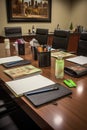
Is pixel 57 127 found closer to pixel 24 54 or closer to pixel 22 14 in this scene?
pixel 24 54

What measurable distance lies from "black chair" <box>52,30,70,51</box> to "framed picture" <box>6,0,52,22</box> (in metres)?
2.04

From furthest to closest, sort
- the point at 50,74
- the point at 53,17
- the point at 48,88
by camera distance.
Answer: the point at 53,17 < the point at 50,74 < the point at 48,88

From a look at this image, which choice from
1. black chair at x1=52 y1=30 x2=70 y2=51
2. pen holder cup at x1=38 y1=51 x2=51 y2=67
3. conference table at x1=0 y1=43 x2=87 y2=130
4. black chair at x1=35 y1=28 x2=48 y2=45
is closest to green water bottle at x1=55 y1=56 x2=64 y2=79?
conference table at x1=0 y1=43 x2=87 y2=130

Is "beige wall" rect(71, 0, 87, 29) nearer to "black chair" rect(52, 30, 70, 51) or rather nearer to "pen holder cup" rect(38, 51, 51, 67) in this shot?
"black chair" rect(52, 30, 70, 51)

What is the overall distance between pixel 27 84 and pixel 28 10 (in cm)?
411

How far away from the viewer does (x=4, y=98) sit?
5.31 ft

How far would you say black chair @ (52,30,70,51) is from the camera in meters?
2.98

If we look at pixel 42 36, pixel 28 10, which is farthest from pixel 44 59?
pixel 28 10

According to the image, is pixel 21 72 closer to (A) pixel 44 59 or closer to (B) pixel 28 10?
(A) pixel 44 59

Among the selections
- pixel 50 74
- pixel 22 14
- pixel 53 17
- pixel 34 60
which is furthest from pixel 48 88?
pixel 53 17

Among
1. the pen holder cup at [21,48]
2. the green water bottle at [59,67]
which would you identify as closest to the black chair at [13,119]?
the green water bottle at [59,67]

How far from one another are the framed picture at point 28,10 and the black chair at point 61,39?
2041 millimetres

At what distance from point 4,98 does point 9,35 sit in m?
2.97

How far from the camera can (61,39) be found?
10.1 ft
